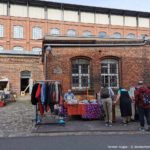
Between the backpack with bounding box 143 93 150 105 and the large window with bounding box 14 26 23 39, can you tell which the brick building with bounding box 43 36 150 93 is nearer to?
the backpack with bounding box 143 93 150 105

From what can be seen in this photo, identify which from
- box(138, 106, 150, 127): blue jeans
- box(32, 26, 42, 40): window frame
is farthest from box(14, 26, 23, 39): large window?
box(138, 106, 150, 127): blue jeans

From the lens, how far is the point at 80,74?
22.1 meters

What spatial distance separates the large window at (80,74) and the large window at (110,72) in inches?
38.1

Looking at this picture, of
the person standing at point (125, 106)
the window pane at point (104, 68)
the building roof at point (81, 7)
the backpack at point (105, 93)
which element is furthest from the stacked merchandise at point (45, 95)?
the building roof at point (81, 7)

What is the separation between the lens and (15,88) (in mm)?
43062

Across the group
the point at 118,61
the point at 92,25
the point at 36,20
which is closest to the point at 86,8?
the point at 92,25

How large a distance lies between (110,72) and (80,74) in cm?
194

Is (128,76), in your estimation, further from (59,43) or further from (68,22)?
(68,22)

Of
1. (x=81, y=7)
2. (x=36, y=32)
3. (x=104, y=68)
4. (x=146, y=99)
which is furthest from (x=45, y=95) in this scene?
(x=81, y=7)

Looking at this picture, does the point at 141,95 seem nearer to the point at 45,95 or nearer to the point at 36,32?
the point at 45,95

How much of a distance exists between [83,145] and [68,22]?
6029cm

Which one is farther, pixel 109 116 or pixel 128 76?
pixel 128 76

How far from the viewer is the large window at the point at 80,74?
2205 cm

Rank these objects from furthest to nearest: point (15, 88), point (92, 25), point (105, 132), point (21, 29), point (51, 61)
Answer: point (92, 25) < point (21, 29) < point (15, 88) < point (51, 61) < point (105, 132)
